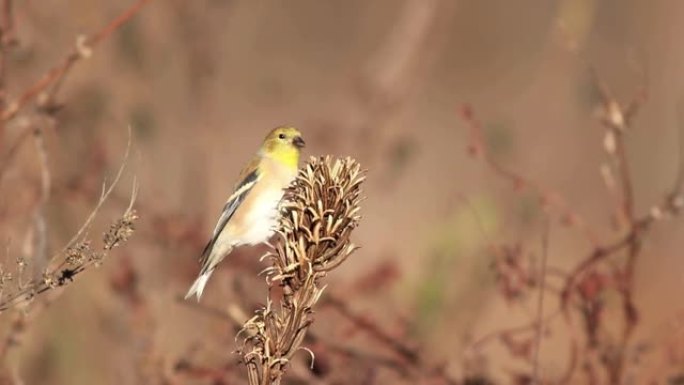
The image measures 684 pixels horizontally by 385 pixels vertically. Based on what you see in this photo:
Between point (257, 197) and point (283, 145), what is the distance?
1.14 ft

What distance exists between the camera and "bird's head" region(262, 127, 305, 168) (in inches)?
146

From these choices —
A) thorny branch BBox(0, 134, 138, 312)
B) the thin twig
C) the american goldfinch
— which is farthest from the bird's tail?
thorny branch BBox(0, 134, 138, 312)

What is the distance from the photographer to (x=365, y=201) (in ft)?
15.9

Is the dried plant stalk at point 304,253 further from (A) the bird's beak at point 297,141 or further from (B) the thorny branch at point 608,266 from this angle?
(A) the bird's beak at point 297,141

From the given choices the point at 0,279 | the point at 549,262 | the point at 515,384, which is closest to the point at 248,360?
the point at 0,279

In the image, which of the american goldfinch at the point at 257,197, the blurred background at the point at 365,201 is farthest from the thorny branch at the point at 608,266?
the american goldfinch at the point at 257,197

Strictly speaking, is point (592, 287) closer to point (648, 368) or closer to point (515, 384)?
point (515, 384)

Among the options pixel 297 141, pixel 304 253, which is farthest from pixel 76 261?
pixel 297 141

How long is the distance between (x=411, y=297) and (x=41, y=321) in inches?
55.8

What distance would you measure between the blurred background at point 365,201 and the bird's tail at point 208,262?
0.09 meters

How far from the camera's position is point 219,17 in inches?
203

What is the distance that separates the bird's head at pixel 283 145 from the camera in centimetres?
371

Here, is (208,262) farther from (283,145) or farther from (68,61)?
(68,61)

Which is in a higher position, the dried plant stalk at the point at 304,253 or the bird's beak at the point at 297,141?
the bird's beak at the point at 297,141
